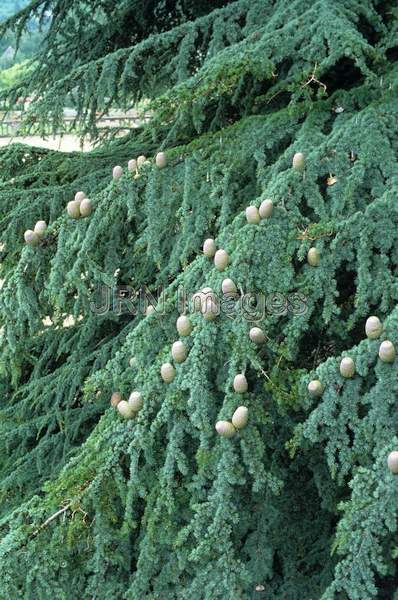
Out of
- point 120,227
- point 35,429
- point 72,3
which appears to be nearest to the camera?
point 120,227

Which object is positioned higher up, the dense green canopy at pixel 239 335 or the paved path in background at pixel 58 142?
the dense green canopy at pixel 239 335

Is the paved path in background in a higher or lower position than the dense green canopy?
lower

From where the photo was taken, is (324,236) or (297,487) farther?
(297,487)

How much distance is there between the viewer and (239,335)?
1959 mm

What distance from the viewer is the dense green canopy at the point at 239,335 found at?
198cm

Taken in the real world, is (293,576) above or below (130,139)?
below

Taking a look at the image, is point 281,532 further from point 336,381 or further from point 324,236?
point 324,236

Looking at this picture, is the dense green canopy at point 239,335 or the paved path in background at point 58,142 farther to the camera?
the paved path in background at point 58,142

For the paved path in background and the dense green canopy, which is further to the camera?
the paved path in background

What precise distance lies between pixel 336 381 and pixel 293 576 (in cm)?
110

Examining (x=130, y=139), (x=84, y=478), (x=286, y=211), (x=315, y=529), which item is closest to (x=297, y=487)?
(x=315, y=529)

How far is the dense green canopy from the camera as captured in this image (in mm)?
1979

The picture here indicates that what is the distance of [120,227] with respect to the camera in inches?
105

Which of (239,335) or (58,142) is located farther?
(58,142)
